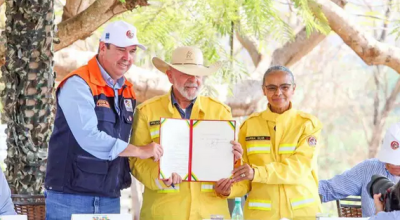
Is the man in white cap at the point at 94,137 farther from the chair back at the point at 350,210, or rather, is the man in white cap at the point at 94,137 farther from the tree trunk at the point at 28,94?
the chair back at the point at 350,210

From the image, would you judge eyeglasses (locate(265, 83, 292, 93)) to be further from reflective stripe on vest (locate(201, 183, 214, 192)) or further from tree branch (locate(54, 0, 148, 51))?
tree branch (locate(54, 0, 148, 51))

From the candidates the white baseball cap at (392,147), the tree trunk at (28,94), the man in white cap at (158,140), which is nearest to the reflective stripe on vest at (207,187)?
the man in white cap at (158,140)

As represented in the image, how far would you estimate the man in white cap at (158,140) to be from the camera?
501 centimetres

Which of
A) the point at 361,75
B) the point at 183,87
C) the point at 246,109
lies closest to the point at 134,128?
the point at 183,87

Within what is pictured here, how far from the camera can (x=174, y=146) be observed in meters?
4.89

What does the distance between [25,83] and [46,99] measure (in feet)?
0.68

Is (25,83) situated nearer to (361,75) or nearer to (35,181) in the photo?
(35,181)

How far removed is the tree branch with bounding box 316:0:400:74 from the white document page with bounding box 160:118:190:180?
16.7 ft

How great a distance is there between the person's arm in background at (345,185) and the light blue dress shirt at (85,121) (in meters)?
1.69

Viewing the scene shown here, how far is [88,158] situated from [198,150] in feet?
2.32

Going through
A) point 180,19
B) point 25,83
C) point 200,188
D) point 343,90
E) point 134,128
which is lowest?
point 200,188

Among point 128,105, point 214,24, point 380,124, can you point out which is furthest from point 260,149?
point 380,124

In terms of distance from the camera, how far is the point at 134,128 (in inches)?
205

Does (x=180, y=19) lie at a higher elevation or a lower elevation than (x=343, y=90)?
lower
